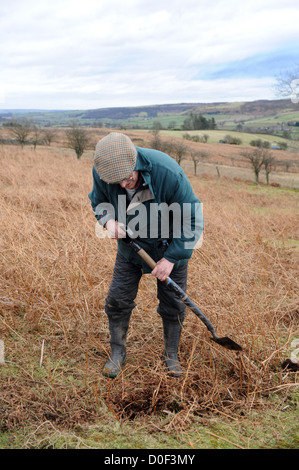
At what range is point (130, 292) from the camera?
248 cm

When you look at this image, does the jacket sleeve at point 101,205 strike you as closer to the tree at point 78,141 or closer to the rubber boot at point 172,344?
the rubber boot at point 172,344

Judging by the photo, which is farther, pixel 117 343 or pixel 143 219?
pixel 117 343

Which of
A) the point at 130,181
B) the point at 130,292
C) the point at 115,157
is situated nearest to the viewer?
the point at 115,157

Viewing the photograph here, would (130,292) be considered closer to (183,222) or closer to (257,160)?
(183,222)

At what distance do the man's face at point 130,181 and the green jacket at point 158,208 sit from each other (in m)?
0.05

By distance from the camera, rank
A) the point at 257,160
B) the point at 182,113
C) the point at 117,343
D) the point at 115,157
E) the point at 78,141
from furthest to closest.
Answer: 1. the point at 182,113
2. the point at 257,160
3. the point at 78,141
4. the point at 117,343
5. the point at 115,157

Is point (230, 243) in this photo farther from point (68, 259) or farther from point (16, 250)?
point (16, 250)

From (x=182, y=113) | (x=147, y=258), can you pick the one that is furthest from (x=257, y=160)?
(x=182, y=113)

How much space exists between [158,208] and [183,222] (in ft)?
0.63

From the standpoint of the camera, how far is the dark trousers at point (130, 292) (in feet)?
8.01

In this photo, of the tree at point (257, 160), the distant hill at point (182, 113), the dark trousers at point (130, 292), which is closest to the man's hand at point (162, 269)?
the dark trousers at point (130, 292)

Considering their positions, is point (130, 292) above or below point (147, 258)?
below
